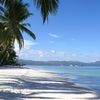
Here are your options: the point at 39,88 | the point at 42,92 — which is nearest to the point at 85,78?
the point at 39,88

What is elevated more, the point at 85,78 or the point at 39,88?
the point at 85,78

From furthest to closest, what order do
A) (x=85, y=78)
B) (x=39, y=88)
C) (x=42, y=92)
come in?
(x=85, y=78) → (x=39, y=88) → (x=42, y=92)

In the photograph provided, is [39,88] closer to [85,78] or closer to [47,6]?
[47,6]

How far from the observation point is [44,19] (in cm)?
1227

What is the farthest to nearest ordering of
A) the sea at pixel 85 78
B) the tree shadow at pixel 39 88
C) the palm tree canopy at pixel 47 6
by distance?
the sea at pixel 85 78 → the palm tree canopy at pixel 47 6 → the tree shadow at pixel 39 88

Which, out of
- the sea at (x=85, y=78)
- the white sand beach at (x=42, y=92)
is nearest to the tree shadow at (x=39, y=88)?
the white sand beach at (x=42, y=92)

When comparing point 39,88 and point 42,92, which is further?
point 39,88

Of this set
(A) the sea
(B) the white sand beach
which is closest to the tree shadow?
(B) the white sand beach

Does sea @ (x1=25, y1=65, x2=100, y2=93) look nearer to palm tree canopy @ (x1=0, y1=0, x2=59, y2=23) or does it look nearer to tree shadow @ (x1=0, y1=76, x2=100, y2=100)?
tree shadow @ (x1=0, y1=76, x2=100, y2=100)

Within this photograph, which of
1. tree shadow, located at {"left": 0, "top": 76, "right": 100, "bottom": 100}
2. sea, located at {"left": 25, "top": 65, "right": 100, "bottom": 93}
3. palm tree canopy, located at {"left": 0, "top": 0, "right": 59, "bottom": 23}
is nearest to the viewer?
tree shadow, located at {"left": 0, "top": 76, "right": 100, "bottom": 100}

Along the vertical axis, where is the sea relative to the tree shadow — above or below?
above

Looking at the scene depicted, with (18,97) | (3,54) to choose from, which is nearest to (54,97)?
(18,97)

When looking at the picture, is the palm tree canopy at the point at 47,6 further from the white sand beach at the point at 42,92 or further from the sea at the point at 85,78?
the sea at the point at 85,78

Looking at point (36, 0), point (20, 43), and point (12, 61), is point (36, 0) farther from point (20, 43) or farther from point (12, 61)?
point (12, 61)
